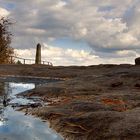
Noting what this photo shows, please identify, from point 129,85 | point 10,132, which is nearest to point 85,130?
point 10,132

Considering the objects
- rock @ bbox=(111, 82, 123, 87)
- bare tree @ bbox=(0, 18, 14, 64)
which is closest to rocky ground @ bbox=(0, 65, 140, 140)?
rock @ bbox=(111, 82, 123, 87)

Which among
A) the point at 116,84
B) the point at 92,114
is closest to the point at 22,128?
the point at 92,114

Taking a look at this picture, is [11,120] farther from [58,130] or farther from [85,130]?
[85,130]

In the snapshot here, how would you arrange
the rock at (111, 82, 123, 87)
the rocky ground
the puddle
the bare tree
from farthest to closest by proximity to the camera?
the bare tree → the rock at (111, 82, 123, 87) → the puddle → the rocky ground

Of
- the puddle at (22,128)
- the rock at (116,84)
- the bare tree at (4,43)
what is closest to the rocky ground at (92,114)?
the rock at (116,84)

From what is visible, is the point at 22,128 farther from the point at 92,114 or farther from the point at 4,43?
the point at 4,43

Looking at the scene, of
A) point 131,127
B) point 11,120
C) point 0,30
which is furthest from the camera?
point 0,30

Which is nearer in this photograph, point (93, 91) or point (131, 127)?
point (131, 127)

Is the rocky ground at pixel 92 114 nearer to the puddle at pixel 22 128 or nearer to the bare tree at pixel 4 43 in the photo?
the puddle at pixel 22 128

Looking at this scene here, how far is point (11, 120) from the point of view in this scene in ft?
24.9

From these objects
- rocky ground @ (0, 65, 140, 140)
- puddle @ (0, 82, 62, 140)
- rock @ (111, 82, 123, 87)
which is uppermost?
rock @ (111, 82, 123, 87)

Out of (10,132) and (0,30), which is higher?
(0,30)

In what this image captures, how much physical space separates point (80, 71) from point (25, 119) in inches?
735

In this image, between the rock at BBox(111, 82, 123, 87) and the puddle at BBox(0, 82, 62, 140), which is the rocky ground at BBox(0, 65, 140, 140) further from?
the puddle at BBox(0, 82, 62, 140)
